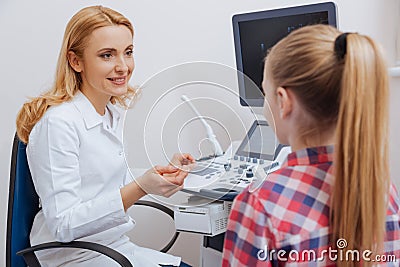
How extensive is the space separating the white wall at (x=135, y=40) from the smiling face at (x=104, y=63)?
1.80 ft

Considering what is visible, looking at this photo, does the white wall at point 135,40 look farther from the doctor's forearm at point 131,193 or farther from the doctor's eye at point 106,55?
the doctor's forearm at point 131,193

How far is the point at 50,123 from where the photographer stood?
1430mm

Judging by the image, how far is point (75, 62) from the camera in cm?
154

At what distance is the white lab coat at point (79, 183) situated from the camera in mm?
1405

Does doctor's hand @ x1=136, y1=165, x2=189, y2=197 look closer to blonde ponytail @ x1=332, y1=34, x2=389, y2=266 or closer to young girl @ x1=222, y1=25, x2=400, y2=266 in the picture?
young girl @ x1=222, y1=25, x2=400, y2=266

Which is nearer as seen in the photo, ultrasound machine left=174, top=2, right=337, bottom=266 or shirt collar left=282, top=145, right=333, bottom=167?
shirt collar left=282, top=145, right=333, bottom=167

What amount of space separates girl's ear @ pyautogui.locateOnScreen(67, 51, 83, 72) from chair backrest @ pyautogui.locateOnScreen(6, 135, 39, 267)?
251mm

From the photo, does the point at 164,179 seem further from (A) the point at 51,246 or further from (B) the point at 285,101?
(B) the point at 285,101

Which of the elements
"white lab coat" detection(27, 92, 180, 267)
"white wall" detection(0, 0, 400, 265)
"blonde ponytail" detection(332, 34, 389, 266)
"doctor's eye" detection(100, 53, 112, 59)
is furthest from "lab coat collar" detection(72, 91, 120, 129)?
"blonde ponytail" detection(332, 34, 389, 266)

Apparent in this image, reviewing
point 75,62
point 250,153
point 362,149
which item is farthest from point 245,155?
point 362,149

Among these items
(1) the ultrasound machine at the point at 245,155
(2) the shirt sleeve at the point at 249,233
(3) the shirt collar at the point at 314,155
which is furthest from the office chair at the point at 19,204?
(3) the shirt collar at the point at 314,155

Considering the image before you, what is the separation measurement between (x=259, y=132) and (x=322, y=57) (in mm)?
690

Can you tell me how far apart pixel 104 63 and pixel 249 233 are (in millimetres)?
771

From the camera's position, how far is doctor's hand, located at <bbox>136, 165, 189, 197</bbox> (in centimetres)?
135
